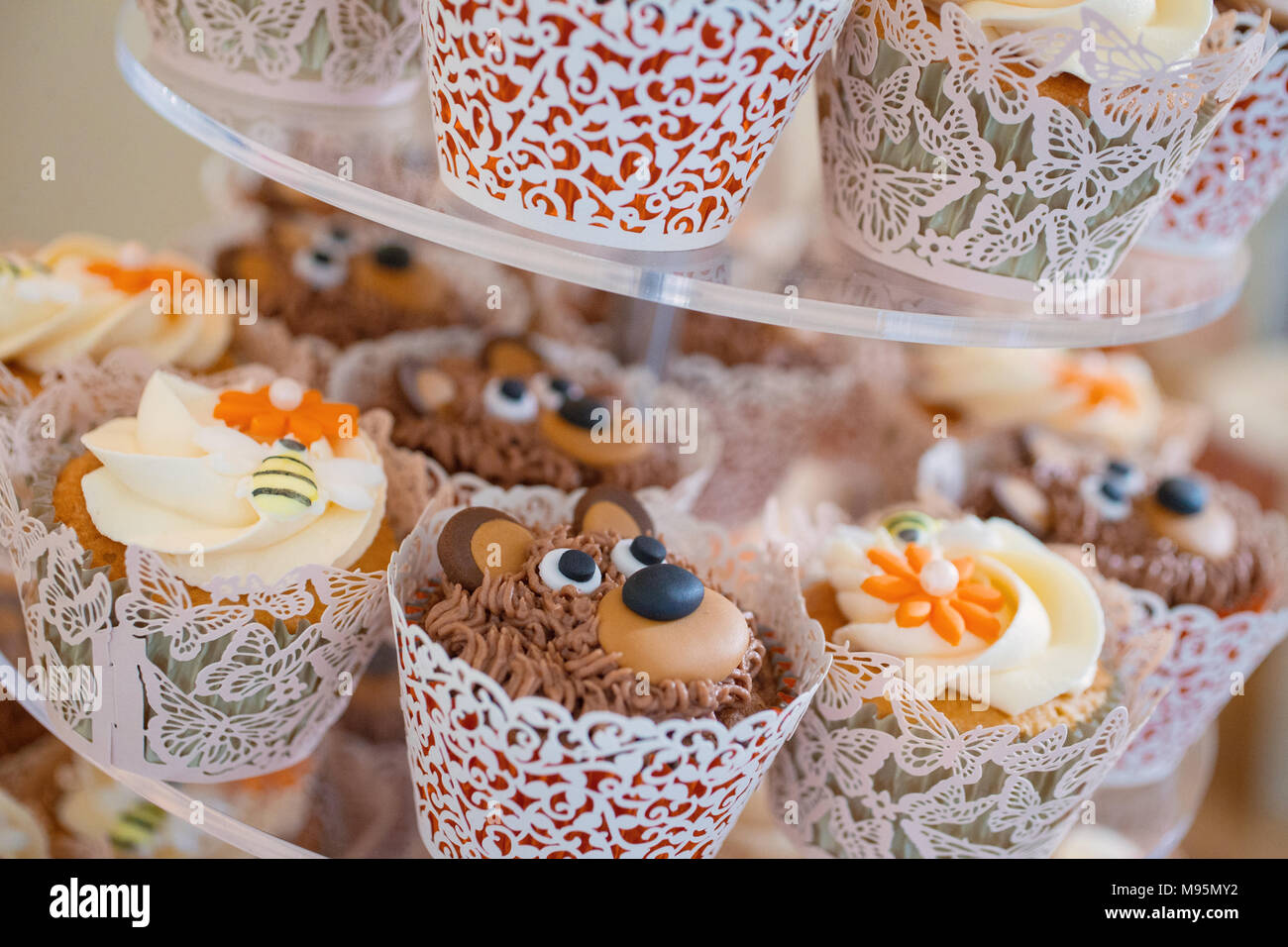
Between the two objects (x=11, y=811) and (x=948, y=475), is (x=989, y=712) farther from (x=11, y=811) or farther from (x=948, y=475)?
(x=11, y=811)

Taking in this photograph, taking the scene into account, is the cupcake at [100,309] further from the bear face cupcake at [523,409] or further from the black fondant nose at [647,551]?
the black fondant nose at [647,551]

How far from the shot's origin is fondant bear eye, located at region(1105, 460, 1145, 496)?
1.68 m

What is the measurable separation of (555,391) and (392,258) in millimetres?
546

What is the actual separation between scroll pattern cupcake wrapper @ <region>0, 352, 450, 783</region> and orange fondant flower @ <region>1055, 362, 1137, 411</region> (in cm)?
135

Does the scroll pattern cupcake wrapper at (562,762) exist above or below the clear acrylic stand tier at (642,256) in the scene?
below

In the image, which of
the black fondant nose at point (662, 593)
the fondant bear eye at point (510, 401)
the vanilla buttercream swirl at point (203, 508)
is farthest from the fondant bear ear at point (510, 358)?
the black fondant nose at point (662, 593)

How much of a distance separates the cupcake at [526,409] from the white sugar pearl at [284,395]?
0.77ft

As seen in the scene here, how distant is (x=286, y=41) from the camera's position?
1340 millimetres

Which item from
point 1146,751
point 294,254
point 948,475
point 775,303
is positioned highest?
point 775,303

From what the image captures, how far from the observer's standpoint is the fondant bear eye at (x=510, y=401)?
1.56 metres

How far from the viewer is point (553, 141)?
105cm

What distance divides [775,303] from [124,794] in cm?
129
